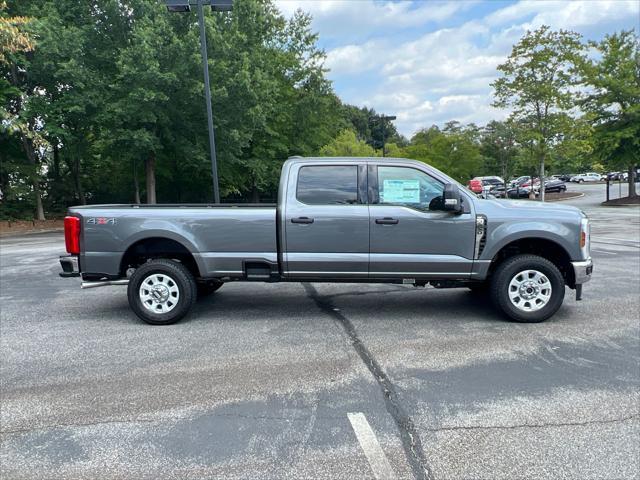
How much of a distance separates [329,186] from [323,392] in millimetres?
2686

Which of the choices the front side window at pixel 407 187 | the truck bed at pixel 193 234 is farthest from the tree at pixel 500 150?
the truck bed at pixel 193 234

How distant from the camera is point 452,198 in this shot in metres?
5.28

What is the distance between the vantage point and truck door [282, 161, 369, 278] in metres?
5.60

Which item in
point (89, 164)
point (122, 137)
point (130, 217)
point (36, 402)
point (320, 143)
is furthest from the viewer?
point (89, 164)

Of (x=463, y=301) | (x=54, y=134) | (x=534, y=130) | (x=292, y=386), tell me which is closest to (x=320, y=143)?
(x=534, y=130)

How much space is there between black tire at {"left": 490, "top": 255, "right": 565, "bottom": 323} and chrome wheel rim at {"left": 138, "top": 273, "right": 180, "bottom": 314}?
3789mm

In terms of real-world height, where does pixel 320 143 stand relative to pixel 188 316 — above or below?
above

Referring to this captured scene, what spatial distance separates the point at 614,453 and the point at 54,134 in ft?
82.0

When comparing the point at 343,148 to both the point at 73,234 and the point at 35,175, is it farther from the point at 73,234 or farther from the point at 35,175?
the point at 73,234

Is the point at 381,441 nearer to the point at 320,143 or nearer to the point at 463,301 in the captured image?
the point at 463,301

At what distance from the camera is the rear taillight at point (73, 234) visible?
18.6ft

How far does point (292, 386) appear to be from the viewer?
3934 millimetres

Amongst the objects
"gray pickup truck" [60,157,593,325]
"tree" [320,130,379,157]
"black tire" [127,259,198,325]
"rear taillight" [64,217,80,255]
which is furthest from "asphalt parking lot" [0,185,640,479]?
"tree" [320,130,379,157]

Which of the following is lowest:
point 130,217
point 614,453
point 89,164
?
point 614,453
